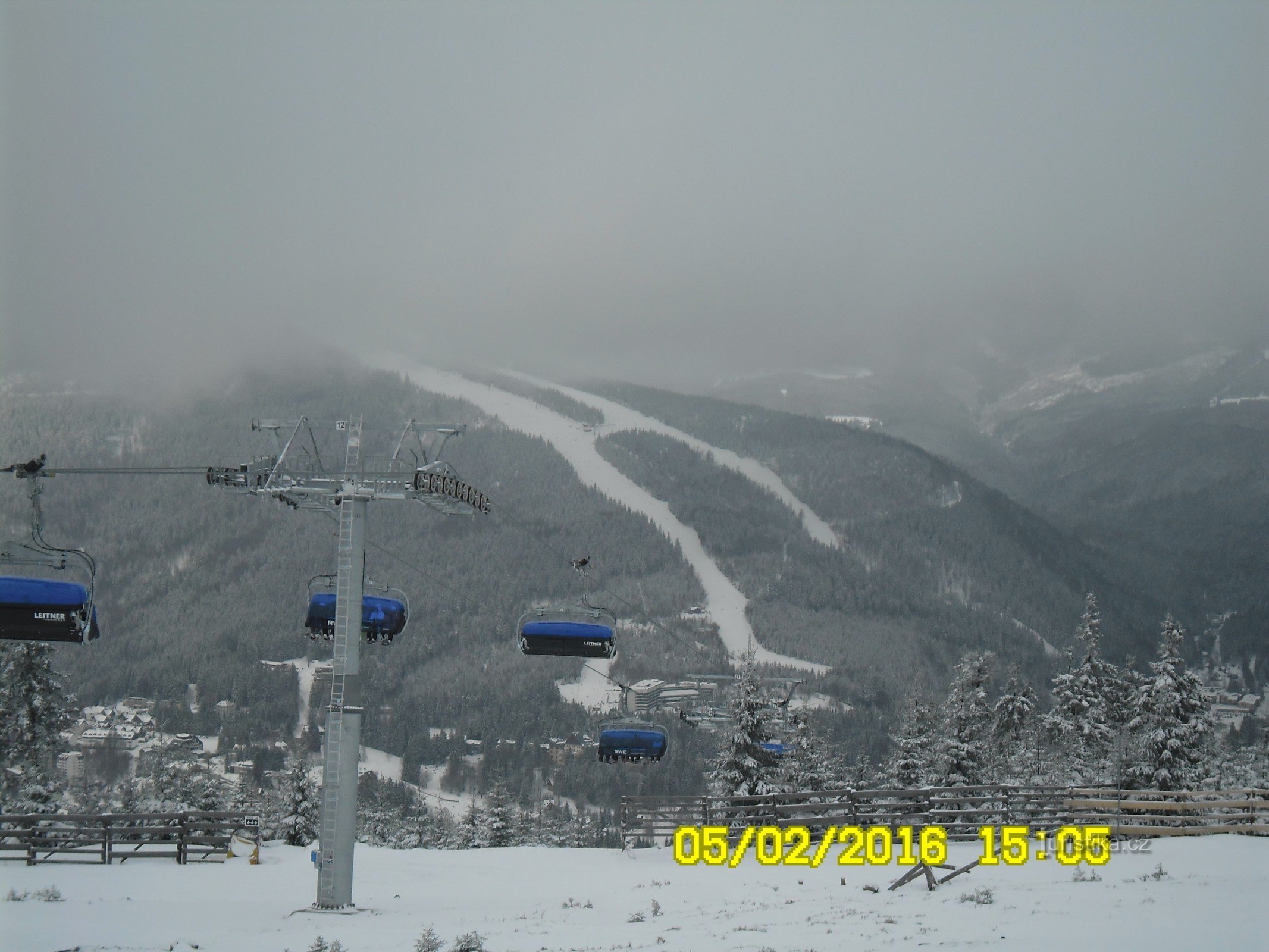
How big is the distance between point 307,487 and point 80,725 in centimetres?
16019

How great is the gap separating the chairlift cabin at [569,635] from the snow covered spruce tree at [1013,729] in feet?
108

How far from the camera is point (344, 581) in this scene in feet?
76.3

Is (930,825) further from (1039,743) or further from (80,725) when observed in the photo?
(80,725)

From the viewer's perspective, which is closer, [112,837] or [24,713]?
[112,837]

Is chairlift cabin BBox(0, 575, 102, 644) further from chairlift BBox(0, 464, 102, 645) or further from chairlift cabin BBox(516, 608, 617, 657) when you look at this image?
chairlift cabin BBox(516, 608, 617, 657)

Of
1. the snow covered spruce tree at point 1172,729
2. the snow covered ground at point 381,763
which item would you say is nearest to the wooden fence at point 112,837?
the snow covered spruce tree at point 1172,729

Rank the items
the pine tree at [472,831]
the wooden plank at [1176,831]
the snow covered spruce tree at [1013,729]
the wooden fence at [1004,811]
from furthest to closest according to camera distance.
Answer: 1. the pine tree at [472,831]
2. the snow covered spruce tree at [1013,729]
3. the wooden plank at [1176,831]
4. the wooden fence at [1004,811]

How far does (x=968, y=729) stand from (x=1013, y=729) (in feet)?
34.2

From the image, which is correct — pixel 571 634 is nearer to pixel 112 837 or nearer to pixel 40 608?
pixel 112 837

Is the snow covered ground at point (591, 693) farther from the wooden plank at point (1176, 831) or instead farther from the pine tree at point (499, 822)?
the wooden plank at point (1176, 831)

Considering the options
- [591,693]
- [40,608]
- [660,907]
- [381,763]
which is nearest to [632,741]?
[660,907]

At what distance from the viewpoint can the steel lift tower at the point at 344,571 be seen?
22844 mm

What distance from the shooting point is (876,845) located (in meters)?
26.5

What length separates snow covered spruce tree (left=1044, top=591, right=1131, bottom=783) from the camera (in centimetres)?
5334
